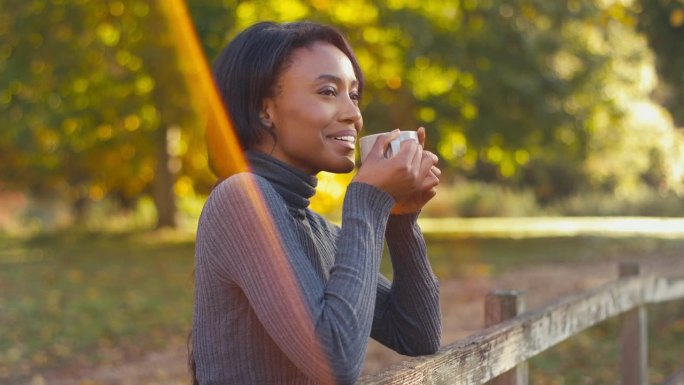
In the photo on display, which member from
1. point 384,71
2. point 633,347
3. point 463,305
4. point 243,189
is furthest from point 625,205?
point 243,189

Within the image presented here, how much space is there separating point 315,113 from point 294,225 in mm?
251

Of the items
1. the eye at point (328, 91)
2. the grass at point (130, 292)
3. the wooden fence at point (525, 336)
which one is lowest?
the grass at point (130, 292)

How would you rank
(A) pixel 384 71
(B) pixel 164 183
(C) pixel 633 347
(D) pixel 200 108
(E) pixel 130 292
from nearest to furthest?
(C) pixel 633 347
(E) pixel 130 292
(D) pixel 200 108
(A) pixel 384 71
(B) pixel 164 183

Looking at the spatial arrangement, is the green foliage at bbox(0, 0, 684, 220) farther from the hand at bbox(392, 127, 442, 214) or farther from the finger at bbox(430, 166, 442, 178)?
the finger at bbox(430, 166, 442, 178)

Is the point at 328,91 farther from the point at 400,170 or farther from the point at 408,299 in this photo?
the point at 408,299

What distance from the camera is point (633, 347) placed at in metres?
5.09

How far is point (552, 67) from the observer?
65.9 feet

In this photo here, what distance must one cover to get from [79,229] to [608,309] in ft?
75.2

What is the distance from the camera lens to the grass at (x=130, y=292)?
891 centimetres

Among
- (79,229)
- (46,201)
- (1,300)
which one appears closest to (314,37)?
(1,300)

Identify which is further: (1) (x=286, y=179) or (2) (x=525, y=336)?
(2) (x=525, y=336)

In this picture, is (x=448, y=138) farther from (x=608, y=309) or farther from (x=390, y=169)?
(x=390, y=169)

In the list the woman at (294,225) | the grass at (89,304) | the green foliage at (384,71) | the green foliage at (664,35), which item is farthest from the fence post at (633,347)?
the green foliage at (384,71)

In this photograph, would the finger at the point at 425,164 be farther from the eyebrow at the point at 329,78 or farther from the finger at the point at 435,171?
the eyebrow at the point at 329,78
